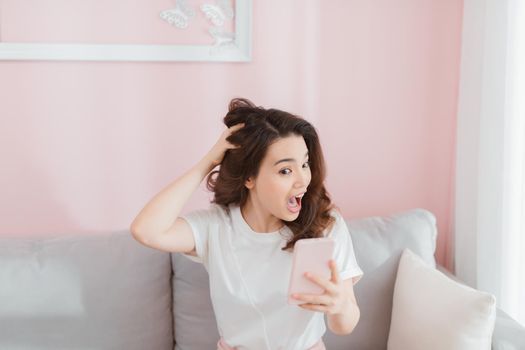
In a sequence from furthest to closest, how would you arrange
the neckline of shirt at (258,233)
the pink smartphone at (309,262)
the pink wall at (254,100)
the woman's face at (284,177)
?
the pink wall at (254,100)
the neckline of shirt at (258,233)
the woman's face at (284,177)
the pink smartphone at (309,262)

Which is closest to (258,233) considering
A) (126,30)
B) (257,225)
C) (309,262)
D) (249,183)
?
(257,225)

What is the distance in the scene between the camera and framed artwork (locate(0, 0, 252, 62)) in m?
1.77

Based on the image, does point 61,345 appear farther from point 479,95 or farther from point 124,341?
point 479,95

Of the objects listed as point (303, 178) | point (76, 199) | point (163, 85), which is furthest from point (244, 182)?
point (76, 199)

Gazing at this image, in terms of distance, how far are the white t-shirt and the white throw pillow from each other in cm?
30

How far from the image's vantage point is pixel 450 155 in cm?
203

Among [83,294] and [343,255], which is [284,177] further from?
[83,294]

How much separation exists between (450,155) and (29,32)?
4.82 feet

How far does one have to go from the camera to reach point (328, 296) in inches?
46.4

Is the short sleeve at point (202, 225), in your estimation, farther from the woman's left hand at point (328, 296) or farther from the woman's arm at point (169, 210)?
the woman's left hand at point (328, 296)

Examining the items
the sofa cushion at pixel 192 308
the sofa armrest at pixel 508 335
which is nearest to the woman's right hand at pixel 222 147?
the sofa cushion at pixel 192 308

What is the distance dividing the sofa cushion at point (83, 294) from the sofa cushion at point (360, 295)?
0.05 metres

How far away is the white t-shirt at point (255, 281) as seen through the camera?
1.37 meters

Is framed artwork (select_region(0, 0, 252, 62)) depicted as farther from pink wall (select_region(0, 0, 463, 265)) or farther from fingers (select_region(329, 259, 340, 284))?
fingers (select_region(329, 259, 340, 284))
